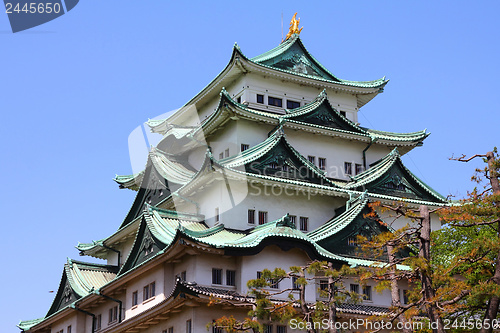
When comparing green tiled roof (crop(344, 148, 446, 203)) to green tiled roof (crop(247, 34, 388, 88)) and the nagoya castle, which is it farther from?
green tiled roof (crop(247, 34, 388, 88))

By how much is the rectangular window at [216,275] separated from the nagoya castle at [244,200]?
55mm

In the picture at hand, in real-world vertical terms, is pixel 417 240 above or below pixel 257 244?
below

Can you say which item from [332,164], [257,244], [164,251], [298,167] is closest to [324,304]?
[257,244]

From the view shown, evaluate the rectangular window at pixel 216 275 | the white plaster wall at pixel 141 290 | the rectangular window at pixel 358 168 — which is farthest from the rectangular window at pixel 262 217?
the rectangular window at pixel 358 168

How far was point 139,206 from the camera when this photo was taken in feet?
145

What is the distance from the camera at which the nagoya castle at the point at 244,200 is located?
32.5m

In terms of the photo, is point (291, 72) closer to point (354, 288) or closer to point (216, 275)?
point (354, 288)

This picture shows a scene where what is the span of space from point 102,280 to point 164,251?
13.1m

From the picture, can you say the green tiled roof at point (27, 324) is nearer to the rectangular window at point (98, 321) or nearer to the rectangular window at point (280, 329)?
the rectangular window at point (98, 321)

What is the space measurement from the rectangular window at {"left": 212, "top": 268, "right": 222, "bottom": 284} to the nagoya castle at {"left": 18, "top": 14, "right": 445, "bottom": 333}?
0.05 meters

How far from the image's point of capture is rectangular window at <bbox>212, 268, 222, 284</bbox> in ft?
106

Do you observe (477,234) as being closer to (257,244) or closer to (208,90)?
(257,244)

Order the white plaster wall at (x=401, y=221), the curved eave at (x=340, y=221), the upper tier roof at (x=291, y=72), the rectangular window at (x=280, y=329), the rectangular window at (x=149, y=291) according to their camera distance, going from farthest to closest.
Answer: the upper tier roof at (x=291, y=72) → the white plaster wall at (x=401, y=221) → the curved eave at (x=340, y=221) → the rectangular window at (x=149, y=291) → the rectangular window at (x=280, y=329)

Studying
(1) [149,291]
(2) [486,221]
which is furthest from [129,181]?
(2) [486,221]
